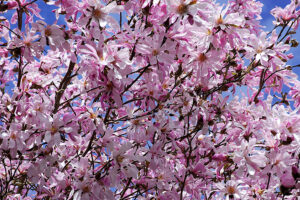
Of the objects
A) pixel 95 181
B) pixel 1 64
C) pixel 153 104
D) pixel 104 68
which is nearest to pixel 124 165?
pixel 95 181

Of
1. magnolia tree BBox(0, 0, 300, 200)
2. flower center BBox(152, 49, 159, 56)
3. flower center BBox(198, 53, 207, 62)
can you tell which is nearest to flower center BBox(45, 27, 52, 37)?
magnolia tree BBox(0, 0, 300, 200)

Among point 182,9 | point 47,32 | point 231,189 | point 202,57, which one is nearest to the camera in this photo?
point 182,9

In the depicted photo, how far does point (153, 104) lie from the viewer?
240 cm

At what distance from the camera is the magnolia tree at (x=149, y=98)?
6.55 feet

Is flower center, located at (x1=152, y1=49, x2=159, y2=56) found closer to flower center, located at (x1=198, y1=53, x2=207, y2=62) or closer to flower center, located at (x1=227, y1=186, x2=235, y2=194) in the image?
flower center, located at (x1=198, y1=53, x2=207, y2=62)

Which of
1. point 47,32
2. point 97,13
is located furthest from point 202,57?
point 47,32

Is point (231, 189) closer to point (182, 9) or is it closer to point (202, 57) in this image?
point (202, 57)

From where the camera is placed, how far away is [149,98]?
240cm

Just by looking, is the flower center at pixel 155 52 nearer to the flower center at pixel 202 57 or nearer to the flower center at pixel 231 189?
the flower center at pixel 202 57

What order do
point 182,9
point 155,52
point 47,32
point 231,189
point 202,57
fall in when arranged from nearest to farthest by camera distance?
point 182,9, point 155,52, point 47,32, point 202,57, point 231,189

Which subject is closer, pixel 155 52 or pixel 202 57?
pixel 155 52

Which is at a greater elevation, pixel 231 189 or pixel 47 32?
pixel 47 32

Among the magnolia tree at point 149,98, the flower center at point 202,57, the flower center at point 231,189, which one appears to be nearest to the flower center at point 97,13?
the magnolia tree at point 149,98

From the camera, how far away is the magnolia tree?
1995mm
